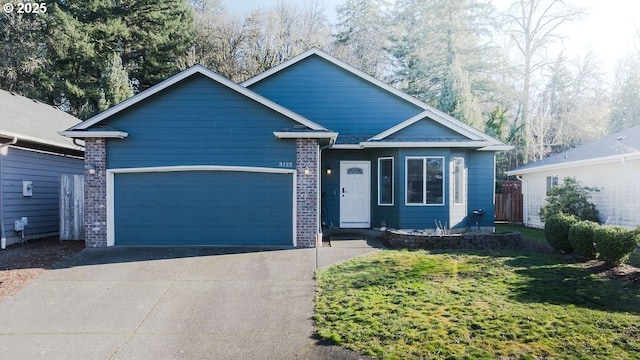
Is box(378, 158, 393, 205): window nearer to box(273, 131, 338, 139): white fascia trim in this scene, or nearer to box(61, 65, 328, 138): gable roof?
box(273, 131, 338, 139): white fascia trim

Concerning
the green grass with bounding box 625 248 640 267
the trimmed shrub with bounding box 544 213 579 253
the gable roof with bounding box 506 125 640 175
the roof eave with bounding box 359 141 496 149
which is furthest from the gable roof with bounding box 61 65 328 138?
the gable roof with bounding box 506 125 640 175

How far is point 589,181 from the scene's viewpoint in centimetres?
1419

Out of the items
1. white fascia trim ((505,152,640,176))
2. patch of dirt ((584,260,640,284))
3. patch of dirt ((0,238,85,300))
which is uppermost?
white fascia trim ((505,152,640,176))

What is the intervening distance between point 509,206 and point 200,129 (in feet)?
49.1

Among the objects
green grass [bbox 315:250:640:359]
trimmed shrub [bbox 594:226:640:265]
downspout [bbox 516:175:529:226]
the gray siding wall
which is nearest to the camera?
green grass [bbox 315:250:640:359]

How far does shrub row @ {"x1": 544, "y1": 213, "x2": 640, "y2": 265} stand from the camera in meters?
8.43

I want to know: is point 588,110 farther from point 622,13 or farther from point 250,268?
point 250,268

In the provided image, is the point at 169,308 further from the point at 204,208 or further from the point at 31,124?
the point at 31,124

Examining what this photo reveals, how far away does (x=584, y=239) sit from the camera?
30.8 ft

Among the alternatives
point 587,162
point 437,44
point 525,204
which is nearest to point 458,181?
point 587,162

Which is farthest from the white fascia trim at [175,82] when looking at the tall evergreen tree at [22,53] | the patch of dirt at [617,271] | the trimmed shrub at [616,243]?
the tall evergreen tree at [22,53]

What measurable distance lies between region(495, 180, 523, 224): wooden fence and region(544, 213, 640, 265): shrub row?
341 inches

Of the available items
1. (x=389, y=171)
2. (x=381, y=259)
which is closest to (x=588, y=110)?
(x=389, y=171)

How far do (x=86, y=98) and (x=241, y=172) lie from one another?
18.5 m
